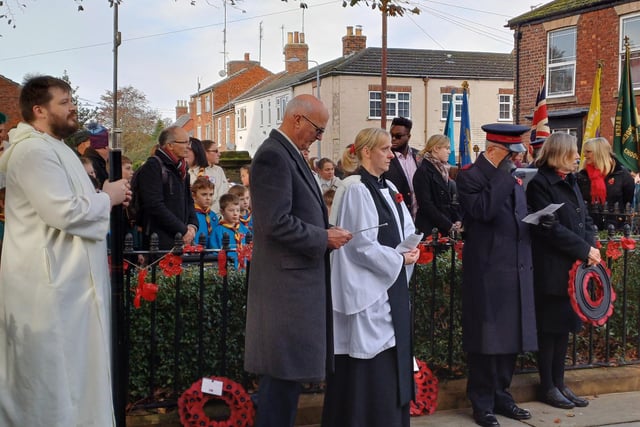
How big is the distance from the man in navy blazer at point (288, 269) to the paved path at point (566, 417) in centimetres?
161

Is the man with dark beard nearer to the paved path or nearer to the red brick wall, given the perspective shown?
the paved path

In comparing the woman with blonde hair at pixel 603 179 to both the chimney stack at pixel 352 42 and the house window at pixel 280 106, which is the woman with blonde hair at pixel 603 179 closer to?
the chimney stack at pixel 352 42

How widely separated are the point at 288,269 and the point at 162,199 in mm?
2689

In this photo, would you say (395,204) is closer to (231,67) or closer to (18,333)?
(18,333)

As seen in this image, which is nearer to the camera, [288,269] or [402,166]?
[288,269]

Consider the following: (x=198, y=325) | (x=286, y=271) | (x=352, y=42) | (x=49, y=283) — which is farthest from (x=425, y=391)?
(x=352, y=42)

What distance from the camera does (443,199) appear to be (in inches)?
302

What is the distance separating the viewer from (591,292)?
18.1 feet

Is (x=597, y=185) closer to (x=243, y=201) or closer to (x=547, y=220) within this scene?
(x=547, y=220)

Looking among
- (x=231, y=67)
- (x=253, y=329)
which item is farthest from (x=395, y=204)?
(x=231, y=67)

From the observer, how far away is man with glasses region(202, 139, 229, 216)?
907cm

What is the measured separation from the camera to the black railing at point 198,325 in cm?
479

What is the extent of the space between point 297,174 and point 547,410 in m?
2.91

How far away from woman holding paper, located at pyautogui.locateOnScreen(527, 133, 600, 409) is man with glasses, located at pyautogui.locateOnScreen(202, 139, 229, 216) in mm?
4370
